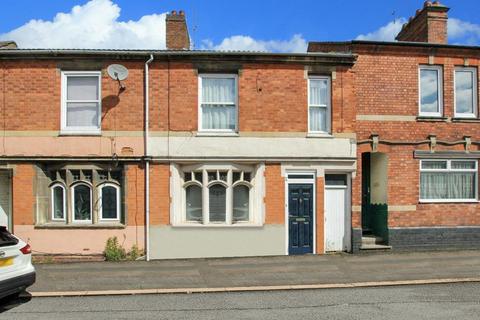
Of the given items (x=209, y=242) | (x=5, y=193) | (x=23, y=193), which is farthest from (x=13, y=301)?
(x=209, y=242)

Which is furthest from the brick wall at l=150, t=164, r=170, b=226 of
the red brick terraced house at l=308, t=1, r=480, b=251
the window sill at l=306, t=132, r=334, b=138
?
the red brick terraced house at l=308, t=1, r=480, b=251

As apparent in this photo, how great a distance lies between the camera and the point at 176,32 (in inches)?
562

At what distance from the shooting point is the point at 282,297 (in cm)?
862

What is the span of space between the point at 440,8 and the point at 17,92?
1318 cm

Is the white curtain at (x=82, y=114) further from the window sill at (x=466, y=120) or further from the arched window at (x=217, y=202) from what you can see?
the window sill at (x=466, y=120)

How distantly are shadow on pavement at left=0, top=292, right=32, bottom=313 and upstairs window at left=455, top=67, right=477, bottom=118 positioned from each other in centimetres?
1254

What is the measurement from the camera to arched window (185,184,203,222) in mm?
12773

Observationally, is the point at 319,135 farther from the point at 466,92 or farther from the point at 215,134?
the point at 466,92

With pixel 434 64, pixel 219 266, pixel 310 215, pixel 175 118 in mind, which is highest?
pixel 434 64

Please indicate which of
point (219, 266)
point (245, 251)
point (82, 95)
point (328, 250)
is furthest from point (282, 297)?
point (82, 95)

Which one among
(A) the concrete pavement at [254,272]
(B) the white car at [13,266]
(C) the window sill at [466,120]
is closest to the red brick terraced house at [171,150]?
(A) the concrete pavement at [254,272]

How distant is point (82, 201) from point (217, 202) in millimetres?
3762

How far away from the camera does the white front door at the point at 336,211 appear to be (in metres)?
13.1

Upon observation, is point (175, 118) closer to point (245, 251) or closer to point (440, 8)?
point (245, 251)
